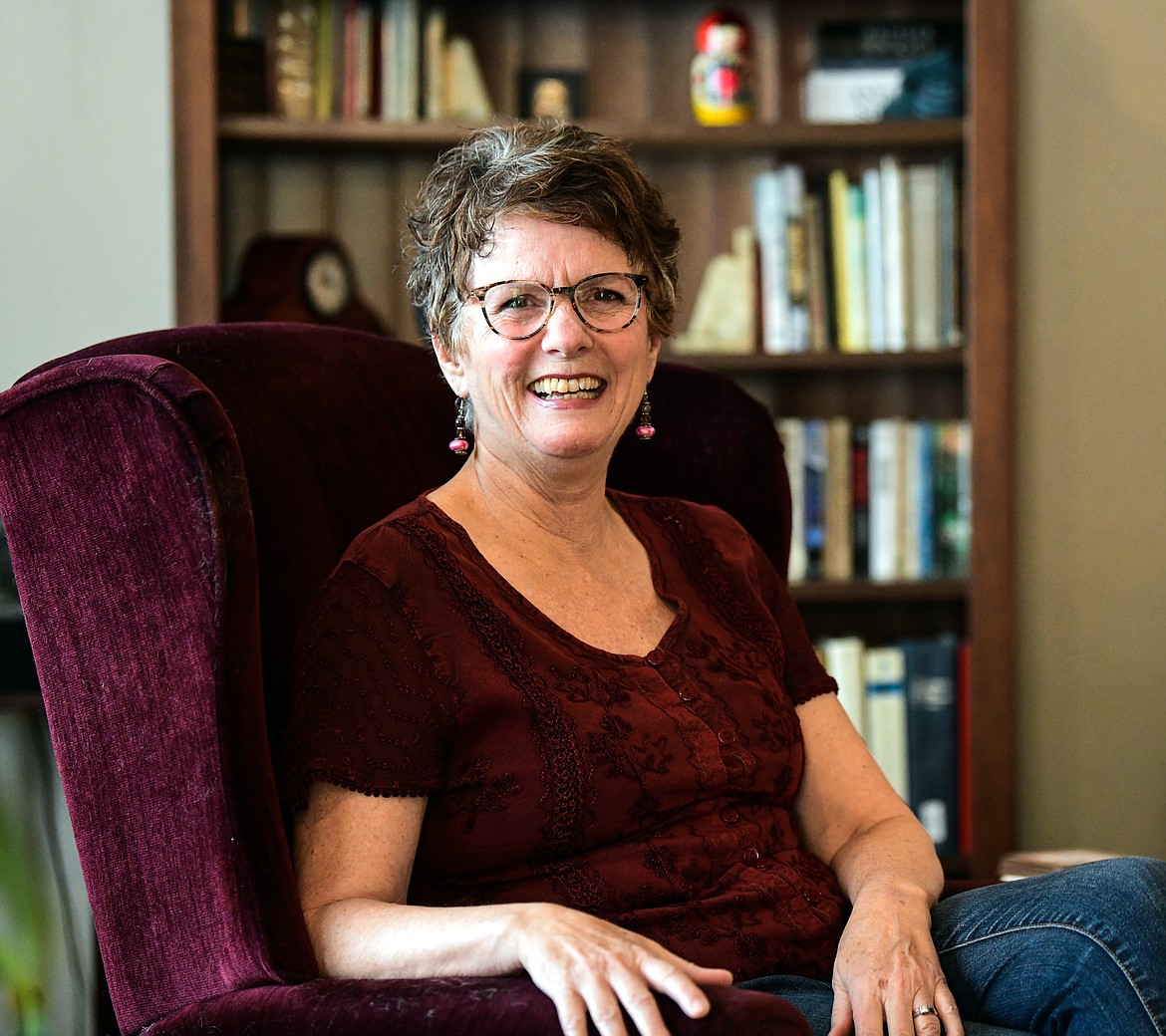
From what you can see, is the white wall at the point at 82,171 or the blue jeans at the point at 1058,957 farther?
the white wall at the point at 82,171

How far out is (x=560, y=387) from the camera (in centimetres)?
136

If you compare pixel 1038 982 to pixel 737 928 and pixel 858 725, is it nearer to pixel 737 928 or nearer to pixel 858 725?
pixel 737 928

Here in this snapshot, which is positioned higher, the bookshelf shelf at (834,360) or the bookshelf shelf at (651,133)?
the bookshelf shelf at (651,133)

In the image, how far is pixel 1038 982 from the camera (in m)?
1.19

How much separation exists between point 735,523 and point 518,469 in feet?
1.12

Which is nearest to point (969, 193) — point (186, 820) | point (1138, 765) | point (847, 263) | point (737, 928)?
point (847, 263)

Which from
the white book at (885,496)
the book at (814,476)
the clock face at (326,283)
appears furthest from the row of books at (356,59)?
the white book at (885,496)

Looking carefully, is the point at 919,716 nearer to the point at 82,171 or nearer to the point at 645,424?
the point at 645,424

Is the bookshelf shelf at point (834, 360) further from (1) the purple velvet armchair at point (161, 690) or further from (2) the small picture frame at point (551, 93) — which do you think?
(1) the purple velvet armchair at point (161, 690)

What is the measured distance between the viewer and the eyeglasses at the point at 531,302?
135cm

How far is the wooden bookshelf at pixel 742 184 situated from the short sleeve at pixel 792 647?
107cm

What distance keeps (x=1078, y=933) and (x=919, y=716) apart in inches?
59.1

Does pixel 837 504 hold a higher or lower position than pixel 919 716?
higher

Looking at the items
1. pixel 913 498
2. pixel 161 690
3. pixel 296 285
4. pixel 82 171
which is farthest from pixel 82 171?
pixel 161 690
